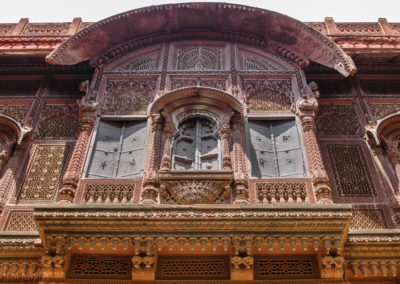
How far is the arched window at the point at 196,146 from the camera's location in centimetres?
714

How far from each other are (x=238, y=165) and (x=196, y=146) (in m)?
0.87

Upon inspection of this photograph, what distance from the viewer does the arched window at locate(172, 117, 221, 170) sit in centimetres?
714

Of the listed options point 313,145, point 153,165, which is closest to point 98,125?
point 153,165

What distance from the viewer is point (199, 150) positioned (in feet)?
24.2

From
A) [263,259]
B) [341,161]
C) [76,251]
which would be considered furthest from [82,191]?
[341,161]

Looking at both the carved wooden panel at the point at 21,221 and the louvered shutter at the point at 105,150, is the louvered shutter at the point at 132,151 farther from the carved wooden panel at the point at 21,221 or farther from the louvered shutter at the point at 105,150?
the carved wooden panel at the point at 21,221

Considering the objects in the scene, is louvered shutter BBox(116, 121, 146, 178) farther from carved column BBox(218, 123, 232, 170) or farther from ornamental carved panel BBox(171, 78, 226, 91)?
carved column BBox(218, 123, 232, 170)

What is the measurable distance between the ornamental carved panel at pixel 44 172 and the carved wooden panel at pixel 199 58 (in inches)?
107

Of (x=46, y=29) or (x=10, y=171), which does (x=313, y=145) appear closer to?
(x=10, y=171)

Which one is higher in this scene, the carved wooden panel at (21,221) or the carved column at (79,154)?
the carved column at (79,154)

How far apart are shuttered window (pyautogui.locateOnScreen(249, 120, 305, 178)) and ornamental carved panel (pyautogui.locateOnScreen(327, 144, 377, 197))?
30.0 inches

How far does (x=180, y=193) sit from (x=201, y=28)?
445 cm

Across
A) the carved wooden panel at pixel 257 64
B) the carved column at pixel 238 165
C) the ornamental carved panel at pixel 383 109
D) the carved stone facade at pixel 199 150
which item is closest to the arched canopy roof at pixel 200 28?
the carved stone facade at pixel 199 150

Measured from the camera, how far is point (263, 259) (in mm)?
5852
